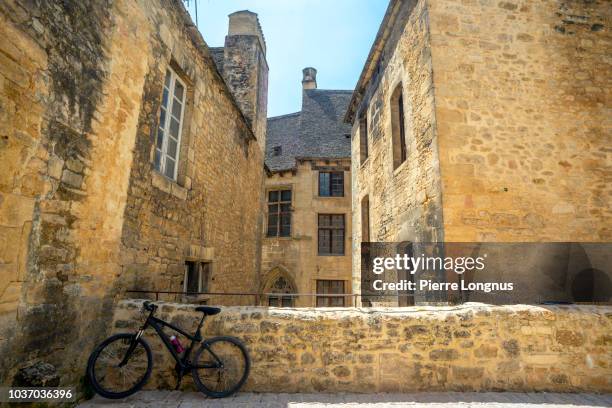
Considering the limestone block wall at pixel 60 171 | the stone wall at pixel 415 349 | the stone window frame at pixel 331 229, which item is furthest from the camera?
the stone window frame at pixel 331 229

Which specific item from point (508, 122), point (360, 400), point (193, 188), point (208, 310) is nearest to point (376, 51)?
point (508, 122)

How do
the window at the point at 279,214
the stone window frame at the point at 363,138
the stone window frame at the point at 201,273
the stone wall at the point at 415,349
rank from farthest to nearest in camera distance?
the window at the point at 279,214, the stone window frame at the point at 363,138, the stone window frame at the point at 201,273, the stone wall at the point at 415,349

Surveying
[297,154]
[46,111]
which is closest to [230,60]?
[297,154]

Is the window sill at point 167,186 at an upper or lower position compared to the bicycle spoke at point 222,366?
upper

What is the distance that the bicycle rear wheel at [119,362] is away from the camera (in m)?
3.00

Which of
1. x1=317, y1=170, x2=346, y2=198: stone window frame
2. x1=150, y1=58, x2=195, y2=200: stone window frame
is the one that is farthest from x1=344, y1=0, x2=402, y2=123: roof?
x1=317, y1=170, x2=346, y2=198: stone window frame

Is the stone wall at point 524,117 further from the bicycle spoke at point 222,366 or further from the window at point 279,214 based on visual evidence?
the window at point 279,214

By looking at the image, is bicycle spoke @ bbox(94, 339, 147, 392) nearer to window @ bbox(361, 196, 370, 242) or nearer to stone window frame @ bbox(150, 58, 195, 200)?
stone window frame @ bbox(150, 58, 195, 200)

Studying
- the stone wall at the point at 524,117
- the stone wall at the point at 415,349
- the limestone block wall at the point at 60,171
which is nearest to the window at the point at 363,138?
the stone wall at the point at 524,117

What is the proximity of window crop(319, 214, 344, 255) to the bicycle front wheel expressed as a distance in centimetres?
1179

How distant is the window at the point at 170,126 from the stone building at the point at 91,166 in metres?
0.02

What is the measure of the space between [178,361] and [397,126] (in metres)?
5.84

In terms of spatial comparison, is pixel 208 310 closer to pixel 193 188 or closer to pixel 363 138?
pixel 193 188

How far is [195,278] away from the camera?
19.4ft
